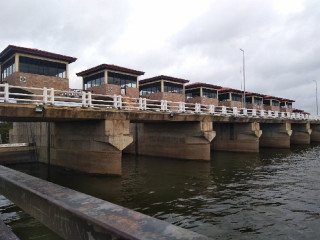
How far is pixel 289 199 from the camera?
34.8ft

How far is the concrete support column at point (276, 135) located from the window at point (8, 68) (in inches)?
1292

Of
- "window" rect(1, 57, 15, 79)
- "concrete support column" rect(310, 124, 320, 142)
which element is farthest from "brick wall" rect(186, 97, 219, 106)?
"window" rect(1, 57, 15, 79)

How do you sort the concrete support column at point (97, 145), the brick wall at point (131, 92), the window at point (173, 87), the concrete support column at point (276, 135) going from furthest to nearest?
1. the concrete support column at point (276, 135)
2. the window at point (173, 87)
3. the brick wall at point (131, 92)
4. the concrete support column at point (97, 145)

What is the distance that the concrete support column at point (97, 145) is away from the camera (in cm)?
1538

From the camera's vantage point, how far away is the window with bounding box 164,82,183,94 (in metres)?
32.6

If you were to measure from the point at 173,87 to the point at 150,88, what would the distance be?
10.6 ft

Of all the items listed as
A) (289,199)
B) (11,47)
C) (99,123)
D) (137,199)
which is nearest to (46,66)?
(11,47)

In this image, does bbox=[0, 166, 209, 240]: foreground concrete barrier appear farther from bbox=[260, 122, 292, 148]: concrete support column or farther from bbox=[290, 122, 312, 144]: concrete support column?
bbox=[290, 122, 312, 144]: concrete support column

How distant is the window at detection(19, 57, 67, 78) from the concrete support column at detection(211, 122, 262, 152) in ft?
65.3

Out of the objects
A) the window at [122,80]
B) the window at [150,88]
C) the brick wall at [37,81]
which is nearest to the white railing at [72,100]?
the brick wall at [37,81]

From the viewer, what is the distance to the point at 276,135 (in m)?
34.7

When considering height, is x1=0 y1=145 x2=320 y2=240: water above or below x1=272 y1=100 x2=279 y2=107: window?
Answer: below

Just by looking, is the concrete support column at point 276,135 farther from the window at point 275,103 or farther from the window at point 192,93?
the window at point 275,103

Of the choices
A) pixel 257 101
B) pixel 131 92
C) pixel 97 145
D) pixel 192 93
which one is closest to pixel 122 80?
pixel 131 92
